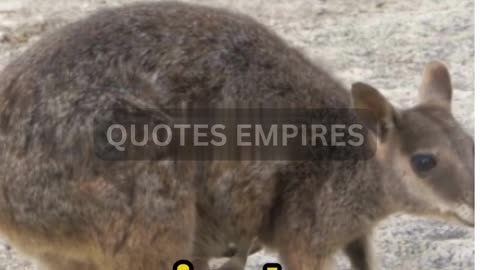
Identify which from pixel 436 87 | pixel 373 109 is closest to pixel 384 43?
pixel 436 87

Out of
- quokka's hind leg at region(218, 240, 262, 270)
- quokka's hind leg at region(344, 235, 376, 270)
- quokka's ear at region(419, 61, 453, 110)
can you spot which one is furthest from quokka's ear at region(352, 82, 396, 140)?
quokka's hind leg at region(218, 240, 262, 270)

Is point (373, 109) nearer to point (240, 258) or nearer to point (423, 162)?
point (423, 162)

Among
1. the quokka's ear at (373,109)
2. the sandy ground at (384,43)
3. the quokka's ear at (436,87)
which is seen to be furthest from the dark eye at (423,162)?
the sandy ground at (384,43)

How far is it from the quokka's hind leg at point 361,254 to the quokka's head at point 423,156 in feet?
0.99

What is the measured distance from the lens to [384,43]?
863cm

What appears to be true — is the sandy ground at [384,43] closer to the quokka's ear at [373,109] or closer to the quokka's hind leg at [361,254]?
the quokka's hind leg at [361,254]

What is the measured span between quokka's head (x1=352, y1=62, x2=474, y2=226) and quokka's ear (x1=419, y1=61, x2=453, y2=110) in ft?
0.37

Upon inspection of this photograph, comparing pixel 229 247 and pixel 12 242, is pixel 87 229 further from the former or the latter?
pixel 229 247

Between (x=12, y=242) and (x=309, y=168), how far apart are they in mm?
1245

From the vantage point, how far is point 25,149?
483 cm

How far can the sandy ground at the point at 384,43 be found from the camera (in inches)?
238

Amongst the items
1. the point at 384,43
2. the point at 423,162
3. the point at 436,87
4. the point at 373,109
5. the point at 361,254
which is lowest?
the point at 361,254

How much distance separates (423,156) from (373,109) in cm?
28

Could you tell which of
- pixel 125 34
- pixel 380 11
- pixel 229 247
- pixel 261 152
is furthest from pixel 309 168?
pixel 380 11
